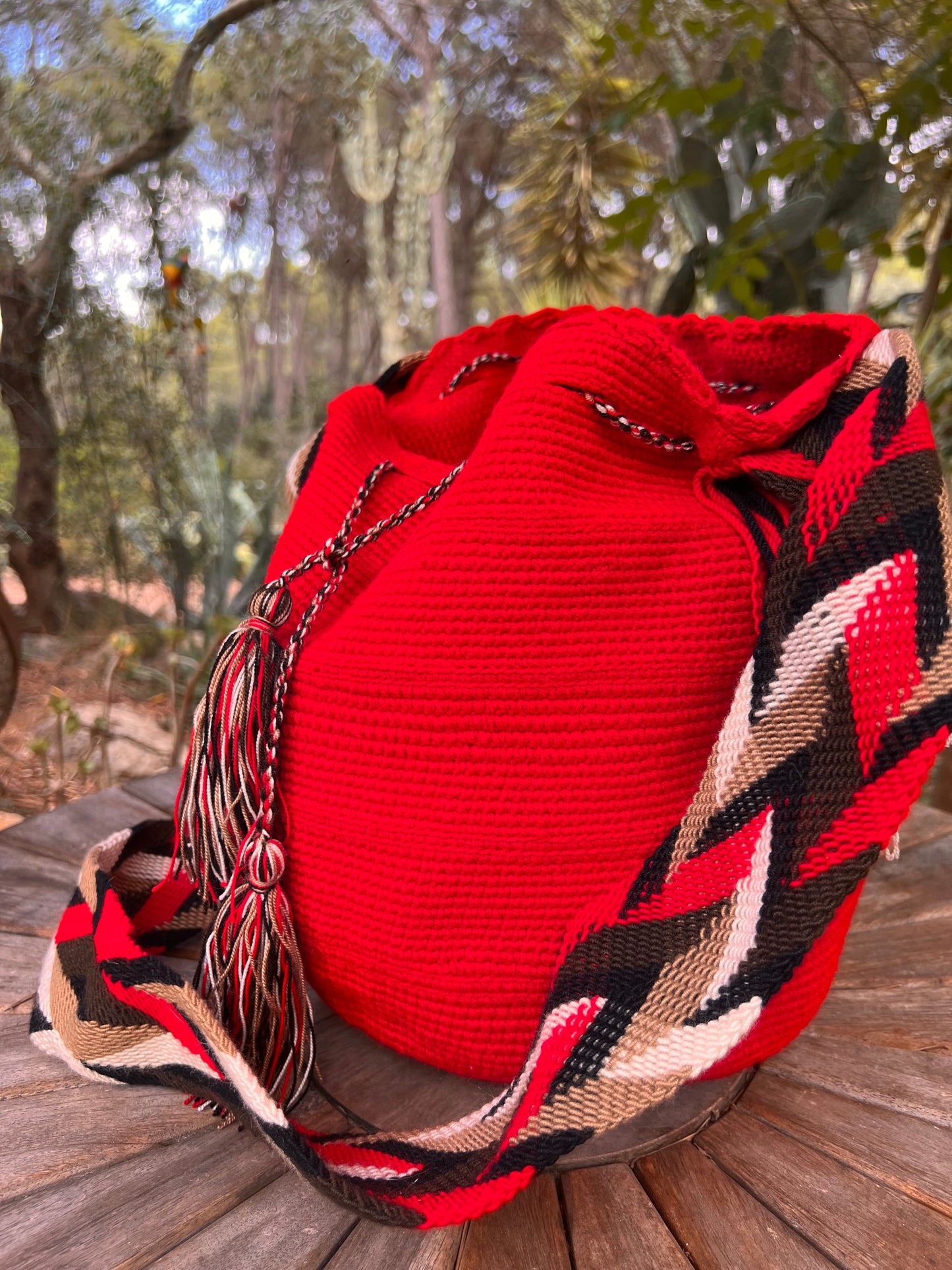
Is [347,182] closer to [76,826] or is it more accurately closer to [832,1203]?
[76,826]

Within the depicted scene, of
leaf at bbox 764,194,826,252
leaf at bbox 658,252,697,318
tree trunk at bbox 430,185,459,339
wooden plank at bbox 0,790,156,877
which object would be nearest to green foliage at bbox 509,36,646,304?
leaf at bbox 658,252,697,318

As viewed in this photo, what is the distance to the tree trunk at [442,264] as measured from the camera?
255cm

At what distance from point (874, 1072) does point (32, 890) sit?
1.87ft

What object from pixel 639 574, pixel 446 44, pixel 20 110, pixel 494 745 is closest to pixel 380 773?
pixel 494 745

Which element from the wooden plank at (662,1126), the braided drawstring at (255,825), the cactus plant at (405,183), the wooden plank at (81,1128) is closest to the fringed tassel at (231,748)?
the braided drawstring at (255,825)

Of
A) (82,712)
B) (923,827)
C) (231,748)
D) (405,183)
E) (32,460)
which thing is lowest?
(82,712)

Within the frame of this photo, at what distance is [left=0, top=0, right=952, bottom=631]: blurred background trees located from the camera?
999 mm

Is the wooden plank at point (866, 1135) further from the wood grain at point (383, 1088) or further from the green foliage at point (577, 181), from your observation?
the green foliage at point (577, 181)

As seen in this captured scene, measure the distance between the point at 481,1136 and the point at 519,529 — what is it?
284 mm

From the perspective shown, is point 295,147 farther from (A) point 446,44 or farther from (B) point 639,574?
(B) point 639,574

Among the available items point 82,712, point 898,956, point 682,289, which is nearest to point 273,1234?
point 898,956

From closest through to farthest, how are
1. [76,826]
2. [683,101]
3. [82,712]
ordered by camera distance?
[76,826] → [683,101] → [82,712]

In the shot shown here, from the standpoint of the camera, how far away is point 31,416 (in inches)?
53.9

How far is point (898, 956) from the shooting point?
535 mm
